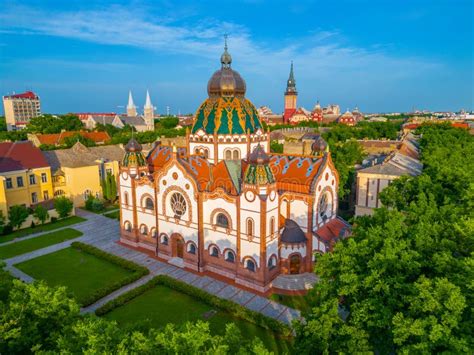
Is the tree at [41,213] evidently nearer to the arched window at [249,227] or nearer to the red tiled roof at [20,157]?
the red tiled roof at [20,157]

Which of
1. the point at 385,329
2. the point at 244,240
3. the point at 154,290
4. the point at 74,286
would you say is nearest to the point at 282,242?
the point at 244,240

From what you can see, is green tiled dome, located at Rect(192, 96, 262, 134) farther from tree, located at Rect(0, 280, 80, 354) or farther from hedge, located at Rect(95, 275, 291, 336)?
tree, located at Rect(0, 280, 80, 354)

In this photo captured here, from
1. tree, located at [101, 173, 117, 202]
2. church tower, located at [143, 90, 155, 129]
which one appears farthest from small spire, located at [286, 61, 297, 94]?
tree, located at [101, 173, 117, 202]

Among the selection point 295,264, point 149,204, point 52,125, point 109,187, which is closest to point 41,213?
point 109,187

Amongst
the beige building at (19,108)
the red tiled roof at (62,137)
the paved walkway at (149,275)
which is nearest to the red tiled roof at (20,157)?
the paved walkway at (149,275)

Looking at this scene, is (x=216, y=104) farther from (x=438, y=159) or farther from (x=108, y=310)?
(x=438, y=159)

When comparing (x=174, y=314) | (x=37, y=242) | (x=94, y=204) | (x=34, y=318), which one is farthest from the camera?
(x=94, y=204)

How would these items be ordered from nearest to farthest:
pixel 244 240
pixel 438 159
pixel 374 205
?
pixel 244 240 < pixel 438 159 < pixel 374 205

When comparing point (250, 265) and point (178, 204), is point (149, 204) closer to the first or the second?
point (178, 204)
